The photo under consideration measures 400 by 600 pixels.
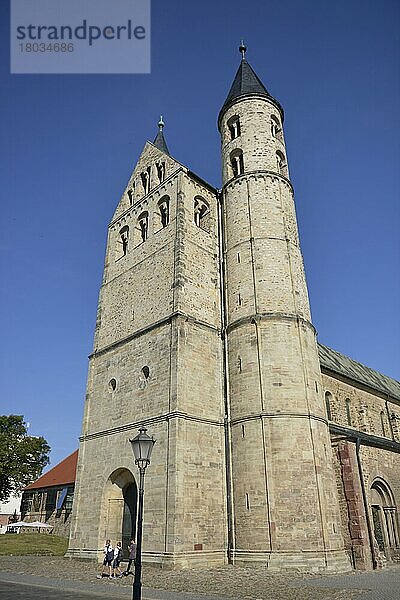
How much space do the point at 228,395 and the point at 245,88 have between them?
19369mm

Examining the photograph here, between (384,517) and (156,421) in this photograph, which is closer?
(156,421)

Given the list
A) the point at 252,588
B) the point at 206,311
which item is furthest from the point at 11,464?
the point at 252,588

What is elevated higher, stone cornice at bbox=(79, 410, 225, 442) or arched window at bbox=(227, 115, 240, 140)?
arched window at bbox=(227, 115, 240, 140)

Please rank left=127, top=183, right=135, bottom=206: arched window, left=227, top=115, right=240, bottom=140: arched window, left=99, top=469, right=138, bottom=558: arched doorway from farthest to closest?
left=127, top=183, right=135, bottom=206: arched window, left=227, top=115, right=240, bottom=140: arched window, left=99, top=469, right=138, bottom=558: arched doorway

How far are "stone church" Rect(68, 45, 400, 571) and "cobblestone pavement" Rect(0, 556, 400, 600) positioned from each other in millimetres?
1119

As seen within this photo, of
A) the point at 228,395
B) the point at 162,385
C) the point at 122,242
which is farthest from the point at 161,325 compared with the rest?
the point at 122,242

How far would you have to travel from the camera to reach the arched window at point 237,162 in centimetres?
2664

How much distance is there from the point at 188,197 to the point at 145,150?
696 centimetres

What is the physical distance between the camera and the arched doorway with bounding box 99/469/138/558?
67.3 ft

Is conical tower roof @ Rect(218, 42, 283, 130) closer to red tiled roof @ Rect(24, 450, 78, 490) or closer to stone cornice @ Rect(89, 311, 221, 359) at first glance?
stone cornice @ Rect(89, 311, 221, 359)

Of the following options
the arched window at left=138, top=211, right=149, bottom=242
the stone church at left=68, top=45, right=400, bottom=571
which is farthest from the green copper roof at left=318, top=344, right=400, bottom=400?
the arched window at left=138, top=211, right=149, bottom=242

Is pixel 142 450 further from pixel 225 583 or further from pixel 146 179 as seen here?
pixel 146 179

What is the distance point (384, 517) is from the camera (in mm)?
22781

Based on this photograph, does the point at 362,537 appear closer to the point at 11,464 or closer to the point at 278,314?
the point at 278,314
